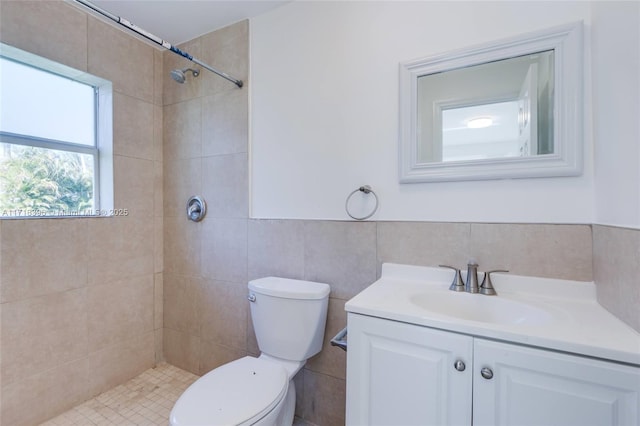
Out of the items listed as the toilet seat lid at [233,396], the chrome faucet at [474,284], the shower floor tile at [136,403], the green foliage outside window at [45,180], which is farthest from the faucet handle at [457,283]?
the green foliage outside window at [45,180]

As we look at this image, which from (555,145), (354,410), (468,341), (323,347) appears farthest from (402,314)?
(555,145)

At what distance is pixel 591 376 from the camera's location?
27.6 inches

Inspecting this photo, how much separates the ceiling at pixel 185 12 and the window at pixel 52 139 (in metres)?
0.44

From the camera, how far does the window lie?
4.84 feet

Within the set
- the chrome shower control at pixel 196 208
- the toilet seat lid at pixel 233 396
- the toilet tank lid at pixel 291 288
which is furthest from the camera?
the chrome shower control at pixel 196 208

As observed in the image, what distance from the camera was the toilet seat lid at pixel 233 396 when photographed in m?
0.99

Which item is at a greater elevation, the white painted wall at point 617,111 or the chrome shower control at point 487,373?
the white painted wall at point 617,111

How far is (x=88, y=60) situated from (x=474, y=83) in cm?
209

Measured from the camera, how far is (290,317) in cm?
138

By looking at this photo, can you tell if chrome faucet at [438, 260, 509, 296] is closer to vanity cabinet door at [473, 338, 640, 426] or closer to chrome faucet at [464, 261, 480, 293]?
chrome faucet at [464, 261, 480, 293]

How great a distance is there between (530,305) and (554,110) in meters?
0.72

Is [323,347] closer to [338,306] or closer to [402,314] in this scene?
[338,306]

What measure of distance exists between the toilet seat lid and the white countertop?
489 mm

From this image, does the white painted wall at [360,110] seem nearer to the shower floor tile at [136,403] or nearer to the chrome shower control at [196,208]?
the chrome shower control at [196,208]
